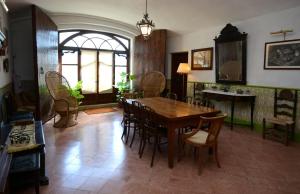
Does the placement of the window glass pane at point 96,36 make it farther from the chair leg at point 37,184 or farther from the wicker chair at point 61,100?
the chair leg at point 37,184

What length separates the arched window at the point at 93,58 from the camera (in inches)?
269

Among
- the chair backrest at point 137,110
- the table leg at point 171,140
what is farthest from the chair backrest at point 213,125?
the chair backrest at point 137,110

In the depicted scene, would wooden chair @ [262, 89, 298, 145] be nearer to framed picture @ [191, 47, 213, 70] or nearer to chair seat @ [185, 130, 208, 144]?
chair seat @ [185, 130, 208, 144]

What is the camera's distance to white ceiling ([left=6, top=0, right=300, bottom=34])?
179 inches

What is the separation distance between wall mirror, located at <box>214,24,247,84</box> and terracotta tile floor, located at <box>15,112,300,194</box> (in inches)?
69.8

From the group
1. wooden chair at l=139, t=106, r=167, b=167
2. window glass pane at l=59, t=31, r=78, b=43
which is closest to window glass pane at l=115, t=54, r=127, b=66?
window glass pane at l=59, t=31, r=78, b=43

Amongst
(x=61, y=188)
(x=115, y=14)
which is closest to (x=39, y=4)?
(x=115, y=14)

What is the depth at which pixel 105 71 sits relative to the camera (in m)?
7.62

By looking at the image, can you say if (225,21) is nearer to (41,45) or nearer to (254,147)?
(254,147)

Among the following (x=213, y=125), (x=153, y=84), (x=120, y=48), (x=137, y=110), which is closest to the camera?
(x=213, y=125)

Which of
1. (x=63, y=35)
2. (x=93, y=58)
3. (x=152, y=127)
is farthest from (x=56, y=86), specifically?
(x=152, y=127)

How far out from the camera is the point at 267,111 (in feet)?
16.0

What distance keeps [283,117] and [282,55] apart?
130 centimetres

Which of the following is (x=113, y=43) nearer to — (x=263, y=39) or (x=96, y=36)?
(x=96, y=36)
